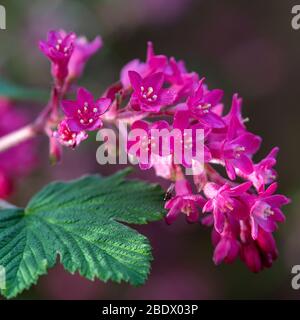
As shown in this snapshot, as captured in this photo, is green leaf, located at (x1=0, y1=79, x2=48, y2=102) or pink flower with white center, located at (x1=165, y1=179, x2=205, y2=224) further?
green leaf, located at (x1=0, y1=79, x2=48, y2=102)

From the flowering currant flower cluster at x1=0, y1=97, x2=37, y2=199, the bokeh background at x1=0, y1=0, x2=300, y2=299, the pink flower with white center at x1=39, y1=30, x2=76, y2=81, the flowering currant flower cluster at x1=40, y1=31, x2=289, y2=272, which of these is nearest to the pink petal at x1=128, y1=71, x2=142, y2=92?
the flowering currant flower cluster at x1=40, y1=31, x2=289, y2=272

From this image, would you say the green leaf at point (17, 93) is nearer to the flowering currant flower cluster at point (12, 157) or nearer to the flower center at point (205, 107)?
the flowering currant flower cluster at point (12, 157)

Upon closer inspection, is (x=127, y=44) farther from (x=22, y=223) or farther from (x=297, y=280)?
(x=22, y=223)

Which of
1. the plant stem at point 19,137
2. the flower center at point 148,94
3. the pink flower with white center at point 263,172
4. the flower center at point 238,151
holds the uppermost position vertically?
the plant stem at point 19,137

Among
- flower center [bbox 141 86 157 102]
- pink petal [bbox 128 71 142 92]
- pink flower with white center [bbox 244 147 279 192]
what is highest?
pink petal [bbox 128 71 142 92]

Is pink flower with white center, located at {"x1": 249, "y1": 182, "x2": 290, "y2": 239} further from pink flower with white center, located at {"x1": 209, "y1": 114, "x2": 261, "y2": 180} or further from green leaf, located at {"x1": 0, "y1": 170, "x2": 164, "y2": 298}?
green leaf, located at {"x1": 0, "y1": 170, "x2": 164, "y2": 298}

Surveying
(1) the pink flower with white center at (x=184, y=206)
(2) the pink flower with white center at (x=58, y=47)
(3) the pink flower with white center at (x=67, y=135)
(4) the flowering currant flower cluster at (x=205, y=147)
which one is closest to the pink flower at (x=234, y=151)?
(4) the flowering currant flower cluster at (x=205, y=147)

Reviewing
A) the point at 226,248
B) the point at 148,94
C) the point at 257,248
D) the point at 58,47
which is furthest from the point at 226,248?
the point at 58,47
